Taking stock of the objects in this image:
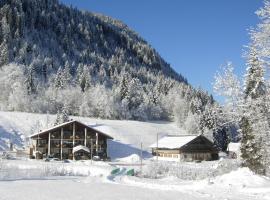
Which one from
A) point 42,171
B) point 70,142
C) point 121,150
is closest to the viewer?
point 42,171

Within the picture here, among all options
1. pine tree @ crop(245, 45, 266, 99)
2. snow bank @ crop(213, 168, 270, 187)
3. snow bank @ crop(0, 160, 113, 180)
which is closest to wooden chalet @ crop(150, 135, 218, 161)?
snow bank @ crop(0, 160, 113, 180)

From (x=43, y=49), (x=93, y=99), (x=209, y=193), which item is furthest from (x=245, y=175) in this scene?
(x=43, y=49)

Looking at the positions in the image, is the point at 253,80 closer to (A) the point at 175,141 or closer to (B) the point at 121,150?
(A) the point at 175,141

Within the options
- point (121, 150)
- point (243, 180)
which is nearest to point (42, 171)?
point (243, 180)

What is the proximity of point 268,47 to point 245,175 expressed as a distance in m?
7.77

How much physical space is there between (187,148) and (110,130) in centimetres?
2350

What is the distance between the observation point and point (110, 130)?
354 ft

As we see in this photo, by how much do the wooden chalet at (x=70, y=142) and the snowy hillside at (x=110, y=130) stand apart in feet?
22.2

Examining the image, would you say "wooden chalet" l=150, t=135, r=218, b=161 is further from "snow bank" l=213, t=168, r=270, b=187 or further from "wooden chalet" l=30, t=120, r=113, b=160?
"snow bank" l=213, t=168, r=270, b=187

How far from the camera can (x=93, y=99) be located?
136875mm

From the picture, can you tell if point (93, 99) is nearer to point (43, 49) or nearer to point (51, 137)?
point (51, 137)

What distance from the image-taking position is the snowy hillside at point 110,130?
95.2 m

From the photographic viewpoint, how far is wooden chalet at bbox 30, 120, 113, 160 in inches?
3307

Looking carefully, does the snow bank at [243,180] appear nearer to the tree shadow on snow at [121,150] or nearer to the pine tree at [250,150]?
the pine tree at [250,150]
